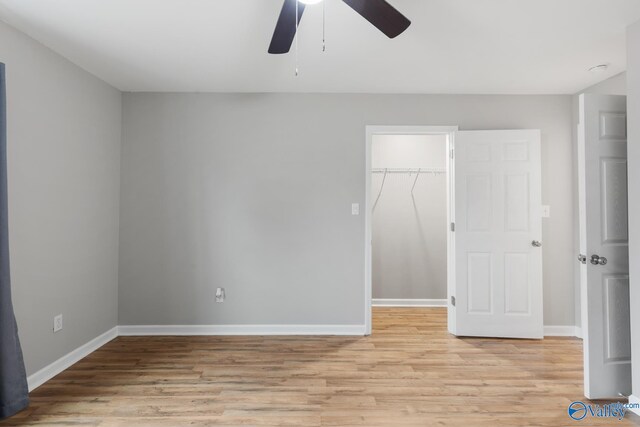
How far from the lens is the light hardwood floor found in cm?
216

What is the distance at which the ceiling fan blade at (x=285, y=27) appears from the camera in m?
1.69

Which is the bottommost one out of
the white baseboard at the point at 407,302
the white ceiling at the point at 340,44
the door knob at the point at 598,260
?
the white baseboard at the point at 407,302

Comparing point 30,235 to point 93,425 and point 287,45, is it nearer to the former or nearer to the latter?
point 93,425

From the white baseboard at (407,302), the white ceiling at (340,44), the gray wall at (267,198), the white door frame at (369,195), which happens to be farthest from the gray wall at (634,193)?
the white baseboard at (407,302)

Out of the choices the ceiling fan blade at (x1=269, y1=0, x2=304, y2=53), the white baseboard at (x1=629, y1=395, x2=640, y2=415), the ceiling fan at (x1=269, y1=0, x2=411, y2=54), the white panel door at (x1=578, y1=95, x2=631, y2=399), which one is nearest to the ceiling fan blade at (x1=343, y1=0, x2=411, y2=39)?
the ceiling fan at (x1=269, y1=0, x2=411, y2=54)

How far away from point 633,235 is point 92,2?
3488mm

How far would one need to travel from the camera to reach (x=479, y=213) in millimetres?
3574

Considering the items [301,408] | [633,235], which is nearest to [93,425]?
[301,408]

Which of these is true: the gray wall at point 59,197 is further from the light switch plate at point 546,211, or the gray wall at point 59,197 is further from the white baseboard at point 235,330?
the light switch plate at point 546,211

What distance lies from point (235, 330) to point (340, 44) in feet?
8.99

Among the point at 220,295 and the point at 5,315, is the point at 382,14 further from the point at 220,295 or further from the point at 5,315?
the point at 220,295

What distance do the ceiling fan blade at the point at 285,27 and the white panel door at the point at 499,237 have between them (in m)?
2.28

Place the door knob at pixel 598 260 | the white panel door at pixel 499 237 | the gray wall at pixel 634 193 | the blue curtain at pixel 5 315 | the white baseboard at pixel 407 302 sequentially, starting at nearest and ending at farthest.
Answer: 1. the blue curtain at pixel 5 315
2. the gray wall at pixel 634 193
3. the door knob at pixel 598 260
4. the white panel door at pixel 499 237
5. the white baseboard at pixel 407 302

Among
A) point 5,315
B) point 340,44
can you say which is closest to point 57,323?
point 5,315
